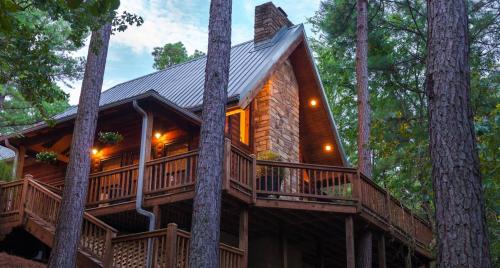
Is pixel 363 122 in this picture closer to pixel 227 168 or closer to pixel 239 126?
pixel 239 126

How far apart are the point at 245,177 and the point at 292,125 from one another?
594cm

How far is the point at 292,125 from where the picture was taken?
721 inches

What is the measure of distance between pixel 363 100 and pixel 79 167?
29.0 feet

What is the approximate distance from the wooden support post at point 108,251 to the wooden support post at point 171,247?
4.69ft

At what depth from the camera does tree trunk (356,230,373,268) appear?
14.0 meters

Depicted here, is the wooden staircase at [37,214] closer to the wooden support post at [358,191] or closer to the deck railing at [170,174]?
the deck railing at [170,174]

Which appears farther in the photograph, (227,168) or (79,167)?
(227,168)

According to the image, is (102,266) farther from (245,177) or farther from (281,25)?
(281,25)

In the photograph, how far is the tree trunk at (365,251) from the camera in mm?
13984

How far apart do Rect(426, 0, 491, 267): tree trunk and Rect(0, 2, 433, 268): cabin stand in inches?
222

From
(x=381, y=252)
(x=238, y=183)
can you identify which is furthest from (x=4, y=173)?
(x=381, y=252)

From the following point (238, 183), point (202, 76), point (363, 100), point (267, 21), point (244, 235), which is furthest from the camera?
point (267, 21)

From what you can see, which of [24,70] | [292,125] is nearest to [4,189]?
[24,70]

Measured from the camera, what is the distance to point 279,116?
1766 cm
